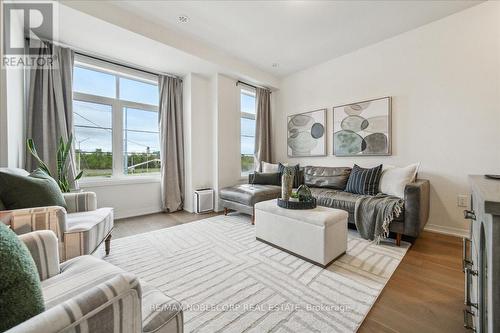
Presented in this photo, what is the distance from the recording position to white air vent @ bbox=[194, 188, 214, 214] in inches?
141

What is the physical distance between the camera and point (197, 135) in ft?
12.5

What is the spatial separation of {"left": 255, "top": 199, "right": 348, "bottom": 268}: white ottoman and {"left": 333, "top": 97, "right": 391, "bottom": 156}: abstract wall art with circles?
5.57 ft

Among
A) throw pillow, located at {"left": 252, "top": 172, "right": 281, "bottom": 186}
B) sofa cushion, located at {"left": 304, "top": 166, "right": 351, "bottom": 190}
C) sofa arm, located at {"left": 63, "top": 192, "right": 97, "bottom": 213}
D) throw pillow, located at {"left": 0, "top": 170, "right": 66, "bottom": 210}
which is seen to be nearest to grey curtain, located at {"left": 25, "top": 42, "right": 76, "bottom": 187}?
sofa arm, located at {"left": 63, "top": 192, "right": 97, "bottom": 213}

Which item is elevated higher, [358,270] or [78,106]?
[78,106]

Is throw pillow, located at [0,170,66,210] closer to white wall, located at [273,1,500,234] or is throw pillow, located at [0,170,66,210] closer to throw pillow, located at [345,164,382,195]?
throw pillow, located at [345,164,382,195]

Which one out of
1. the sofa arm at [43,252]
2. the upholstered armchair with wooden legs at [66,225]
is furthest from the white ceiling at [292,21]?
the sofa arm at [43,252]

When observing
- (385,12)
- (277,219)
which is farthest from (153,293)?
(385,12)

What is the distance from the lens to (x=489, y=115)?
2.31 metres

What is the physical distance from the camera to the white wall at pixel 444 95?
91.4 inches

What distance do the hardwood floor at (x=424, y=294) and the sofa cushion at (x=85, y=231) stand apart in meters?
1.84

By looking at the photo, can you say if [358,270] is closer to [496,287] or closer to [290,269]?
[290,269]

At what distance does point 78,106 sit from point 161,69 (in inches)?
53.2

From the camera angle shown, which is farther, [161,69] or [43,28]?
[161,69]

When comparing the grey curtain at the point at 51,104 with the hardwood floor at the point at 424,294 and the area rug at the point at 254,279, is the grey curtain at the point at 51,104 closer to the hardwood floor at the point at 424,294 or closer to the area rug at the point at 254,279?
the area rug at the point at 254,279
